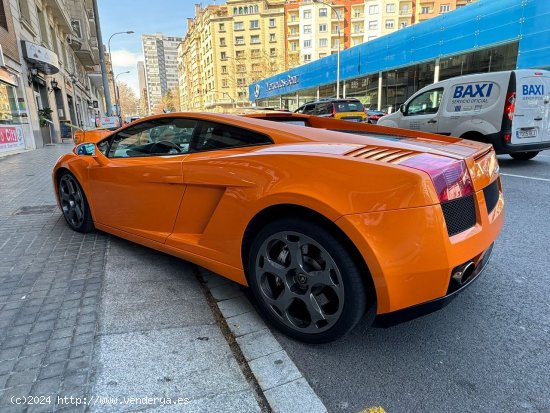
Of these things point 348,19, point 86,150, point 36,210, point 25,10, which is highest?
point 348,19

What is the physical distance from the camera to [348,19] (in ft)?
262

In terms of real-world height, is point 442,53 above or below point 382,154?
above

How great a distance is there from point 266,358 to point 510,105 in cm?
759

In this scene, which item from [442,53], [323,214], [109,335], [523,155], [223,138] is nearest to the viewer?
[323,214]

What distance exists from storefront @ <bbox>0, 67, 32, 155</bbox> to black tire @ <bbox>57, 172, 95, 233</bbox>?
37.0ft

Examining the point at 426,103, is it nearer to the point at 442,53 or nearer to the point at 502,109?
the point at 502,109

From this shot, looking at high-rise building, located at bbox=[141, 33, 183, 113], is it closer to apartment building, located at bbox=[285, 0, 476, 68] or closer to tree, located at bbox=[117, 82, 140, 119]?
tree, located at bbox=[117, 82, 140, 119]

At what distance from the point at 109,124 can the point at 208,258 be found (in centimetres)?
2001

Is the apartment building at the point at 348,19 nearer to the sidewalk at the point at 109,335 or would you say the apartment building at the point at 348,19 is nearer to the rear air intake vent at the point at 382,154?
the sidewalk at the point at 109,335

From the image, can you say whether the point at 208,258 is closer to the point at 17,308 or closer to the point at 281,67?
the point at 17,308

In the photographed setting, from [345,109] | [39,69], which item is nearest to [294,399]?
[345,109]

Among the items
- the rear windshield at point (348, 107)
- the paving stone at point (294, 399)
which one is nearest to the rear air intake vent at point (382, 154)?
the paving stone at point (294, 399)

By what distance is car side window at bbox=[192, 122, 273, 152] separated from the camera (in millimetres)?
2463

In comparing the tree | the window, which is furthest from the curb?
the tree
